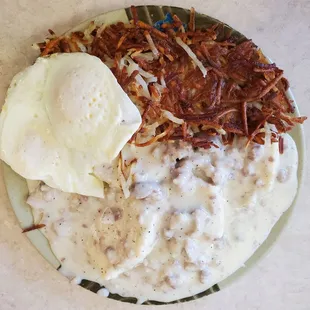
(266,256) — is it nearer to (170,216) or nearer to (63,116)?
(170,216)

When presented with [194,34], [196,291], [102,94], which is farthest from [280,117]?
[196,291]

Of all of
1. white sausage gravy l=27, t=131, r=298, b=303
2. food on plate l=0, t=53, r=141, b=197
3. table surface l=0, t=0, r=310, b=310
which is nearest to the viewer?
food on plate l=0, t=53, r=141, b=197

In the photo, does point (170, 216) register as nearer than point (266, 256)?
Yes

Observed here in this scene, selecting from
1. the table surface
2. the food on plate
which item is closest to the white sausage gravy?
the food on plate

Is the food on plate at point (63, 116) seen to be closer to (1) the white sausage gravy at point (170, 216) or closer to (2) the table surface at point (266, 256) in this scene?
(1) the white sausage gravy at point (170, 216)

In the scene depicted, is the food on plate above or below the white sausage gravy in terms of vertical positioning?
above

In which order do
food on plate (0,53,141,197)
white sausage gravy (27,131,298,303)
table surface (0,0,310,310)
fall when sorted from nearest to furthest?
food on plate (0,53,141,197) → white sausage gravy (27,131,298,303) → table surface (0,0,310,310)

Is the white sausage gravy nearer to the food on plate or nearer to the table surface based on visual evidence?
the food on plate

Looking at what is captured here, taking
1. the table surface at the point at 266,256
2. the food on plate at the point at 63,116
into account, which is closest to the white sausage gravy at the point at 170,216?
the food on plate at the point at 63,116

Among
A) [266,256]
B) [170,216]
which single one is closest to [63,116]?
[170,216]

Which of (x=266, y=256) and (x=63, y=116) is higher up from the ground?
(x=63, y=116)
